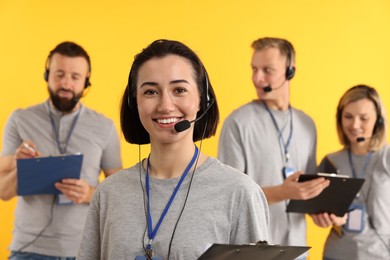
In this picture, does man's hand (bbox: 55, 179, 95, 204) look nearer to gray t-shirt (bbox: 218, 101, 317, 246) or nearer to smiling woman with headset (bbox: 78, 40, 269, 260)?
gray t-shirt (bbox: 218, 101, 317, 246)

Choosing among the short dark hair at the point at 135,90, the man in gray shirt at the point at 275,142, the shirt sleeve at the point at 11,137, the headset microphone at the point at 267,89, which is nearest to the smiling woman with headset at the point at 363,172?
the man in gray shirt at the point at 275,142

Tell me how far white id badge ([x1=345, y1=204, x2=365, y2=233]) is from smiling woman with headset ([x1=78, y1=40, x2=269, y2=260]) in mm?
1822

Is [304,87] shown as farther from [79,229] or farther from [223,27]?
[79,229]

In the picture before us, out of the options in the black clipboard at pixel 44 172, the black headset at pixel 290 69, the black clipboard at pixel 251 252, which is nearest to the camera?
the black clipboard at pixel 251 252

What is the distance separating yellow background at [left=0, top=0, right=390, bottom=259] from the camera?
5156 mm

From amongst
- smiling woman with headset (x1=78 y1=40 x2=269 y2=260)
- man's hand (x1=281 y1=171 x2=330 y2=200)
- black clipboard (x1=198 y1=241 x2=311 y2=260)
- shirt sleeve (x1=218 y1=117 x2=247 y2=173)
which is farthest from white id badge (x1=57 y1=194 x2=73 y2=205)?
black clipboard (x1=198 y1=241 x2=311 y2=260)

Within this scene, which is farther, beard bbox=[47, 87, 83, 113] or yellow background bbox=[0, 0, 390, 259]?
yellow background bbox=[0, 0, 390, 259]

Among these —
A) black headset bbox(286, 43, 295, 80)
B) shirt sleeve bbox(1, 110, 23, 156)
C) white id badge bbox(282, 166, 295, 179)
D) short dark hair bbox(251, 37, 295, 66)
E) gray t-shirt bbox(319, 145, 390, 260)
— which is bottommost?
gray t-shirt bbox(319, 145, 390, 260)

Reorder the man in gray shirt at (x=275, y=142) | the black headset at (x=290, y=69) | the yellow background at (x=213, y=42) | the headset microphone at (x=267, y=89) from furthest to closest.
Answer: the yellow background at (x=213, y=42), the black headset at (x=290, y=69), the headset microphone at (x=267, y=89), the man in gray shirt at (x=275, y=142)

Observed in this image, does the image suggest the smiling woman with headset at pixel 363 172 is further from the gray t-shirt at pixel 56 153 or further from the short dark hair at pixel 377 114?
the gray t-shirt at pixel 56 153

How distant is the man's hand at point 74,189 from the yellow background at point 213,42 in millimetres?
1656

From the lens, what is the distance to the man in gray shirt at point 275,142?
11.0 ft

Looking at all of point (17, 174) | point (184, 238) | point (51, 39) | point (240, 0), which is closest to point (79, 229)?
point (17, 174)

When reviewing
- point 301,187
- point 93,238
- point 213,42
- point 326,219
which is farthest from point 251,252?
point 213,42
